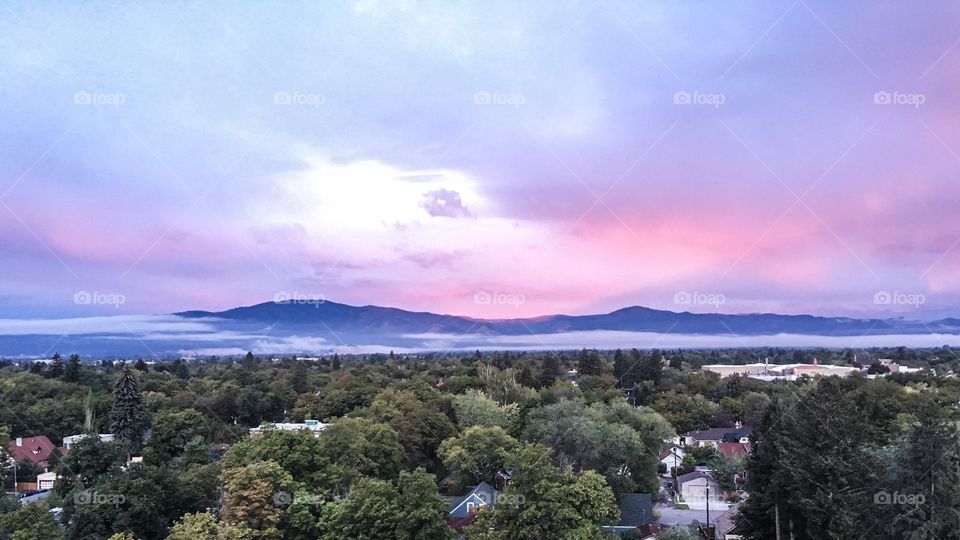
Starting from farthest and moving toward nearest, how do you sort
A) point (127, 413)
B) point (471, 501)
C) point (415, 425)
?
point (127, 413), point (415, 425), point (471, 501)

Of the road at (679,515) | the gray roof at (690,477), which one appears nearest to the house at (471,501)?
the road at (679,515)

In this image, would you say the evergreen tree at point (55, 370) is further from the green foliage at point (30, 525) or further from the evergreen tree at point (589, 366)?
the evergreen tree at point (589, 366)

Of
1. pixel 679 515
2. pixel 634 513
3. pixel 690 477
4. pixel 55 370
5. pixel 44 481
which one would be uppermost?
pixel 55 370

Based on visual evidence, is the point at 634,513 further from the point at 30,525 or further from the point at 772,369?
the point at 772,369

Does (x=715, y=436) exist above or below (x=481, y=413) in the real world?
below

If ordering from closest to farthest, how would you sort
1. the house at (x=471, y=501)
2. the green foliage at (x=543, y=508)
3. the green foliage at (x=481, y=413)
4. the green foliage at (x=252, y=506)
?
the green foliage at (x=543, y=508) → the green foliage at (x=252, y=506) → the house at (x=471, y=501) → the green foliage at (x=481, y=413)

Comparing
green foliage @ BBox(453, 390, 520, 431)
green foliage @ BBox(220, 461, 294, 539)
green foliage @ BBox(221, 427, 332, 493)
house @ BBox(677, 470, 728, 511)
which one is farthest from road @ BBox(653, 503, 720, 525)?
green foliage @ BBox(220, 461, 294, 539)

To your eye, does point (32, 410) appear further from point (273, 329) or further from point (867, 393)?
point (273, 329)

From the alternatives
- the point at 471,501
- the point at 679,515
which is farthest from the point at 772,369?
the point at 471,501
